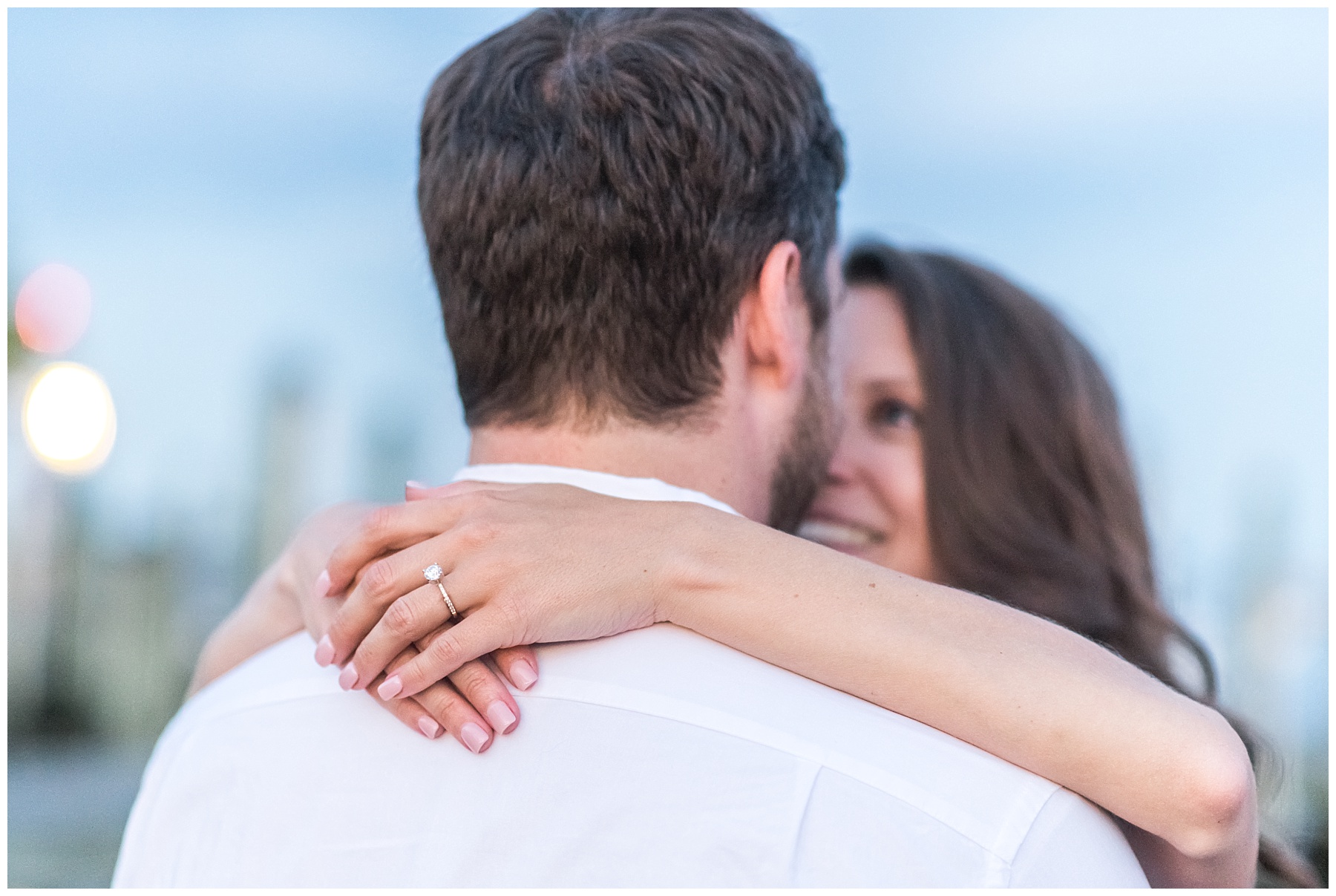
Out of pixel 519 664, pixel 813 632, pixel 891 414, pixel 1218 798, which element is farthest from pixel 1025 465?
pixel 519 664

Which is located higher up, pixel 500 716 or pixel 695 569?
pixel 695 569

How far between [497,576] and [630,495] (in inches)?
9.6

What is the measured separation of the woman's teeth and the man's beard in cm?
118

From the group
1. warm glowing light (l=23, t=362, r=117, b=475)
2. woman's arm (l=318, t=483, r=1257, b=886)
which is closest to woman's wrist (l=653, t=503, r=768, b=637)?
woman's arm (l=318, t=483, r=1257, b=886)

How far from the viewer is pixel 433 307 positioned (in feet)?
6.10

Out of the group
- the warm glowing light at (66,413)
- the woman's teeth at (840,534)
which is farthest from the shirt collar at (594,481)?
the warm glowing light at (66,413)

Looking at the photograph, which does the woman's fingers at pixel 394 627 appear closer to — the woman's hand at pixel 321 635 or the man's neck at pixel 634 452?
the woman's hand at pixel 321 635

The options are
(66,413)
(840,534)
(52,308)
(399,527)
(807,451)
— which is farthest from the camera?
(52,308)

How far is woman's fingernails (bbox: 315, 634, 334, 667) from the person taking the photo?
1313mm

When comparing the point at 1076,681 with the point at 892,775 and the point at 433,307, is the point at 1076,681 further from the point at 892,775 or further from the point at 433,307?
the point at 433,307

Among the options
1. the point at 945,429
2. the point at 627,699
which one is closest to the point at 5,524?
the point at 627,699

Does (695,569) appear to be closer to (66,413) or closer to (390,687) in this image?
(390,687)

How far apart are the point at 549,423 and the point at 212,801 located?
65cm

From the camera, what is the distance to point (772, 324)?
60.1 inches
